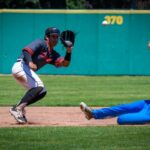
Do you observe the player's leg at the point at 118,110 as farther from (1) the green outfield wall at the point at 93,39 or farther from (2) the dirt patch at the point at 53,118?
(1) the green outfield wall at the point at 93,39

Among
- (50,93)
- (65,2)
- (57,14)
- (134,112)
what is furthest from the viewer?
(65,2)

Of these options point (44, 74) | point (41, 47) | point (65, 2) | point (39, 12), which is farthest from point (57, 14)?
point (41, 47)

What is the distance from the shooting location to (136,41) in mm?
26000

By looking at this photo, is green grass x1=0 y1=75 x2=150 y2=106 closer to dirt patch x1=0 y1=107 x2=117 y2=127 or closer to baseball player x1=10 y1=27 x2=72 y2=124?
dirt patch x1=0 y1=107 x2=117 y2=127

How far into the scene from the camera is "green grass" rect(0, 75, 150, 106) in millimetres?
14997

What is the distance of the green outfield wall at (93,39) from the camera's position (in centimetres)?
2583

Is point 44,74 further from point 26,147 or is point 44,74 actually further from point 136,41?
point 26,147

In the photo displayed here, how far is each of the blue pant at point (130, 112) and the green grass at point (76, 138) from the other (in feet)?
0.52

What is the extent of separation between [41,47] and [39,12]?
50.6 ft

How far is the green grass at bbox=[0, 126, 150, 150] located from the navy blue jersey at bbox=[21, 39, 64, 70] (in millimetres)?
1338

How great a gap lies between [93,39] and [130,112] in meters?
16.5

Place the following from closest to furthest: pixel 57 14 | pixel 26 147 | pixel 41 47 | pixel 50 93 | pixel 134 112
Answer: pixel 26 147 < pixel 134 112 < pixel 41 47 < pixel 50 93 < pixel 57 14

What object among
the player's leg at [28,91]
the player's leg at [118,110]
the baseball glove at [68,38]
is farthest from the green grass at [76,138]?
the baseball glove at [68,38]

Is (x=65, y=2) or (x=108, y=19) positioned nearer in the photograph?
(x=108, y=19)
